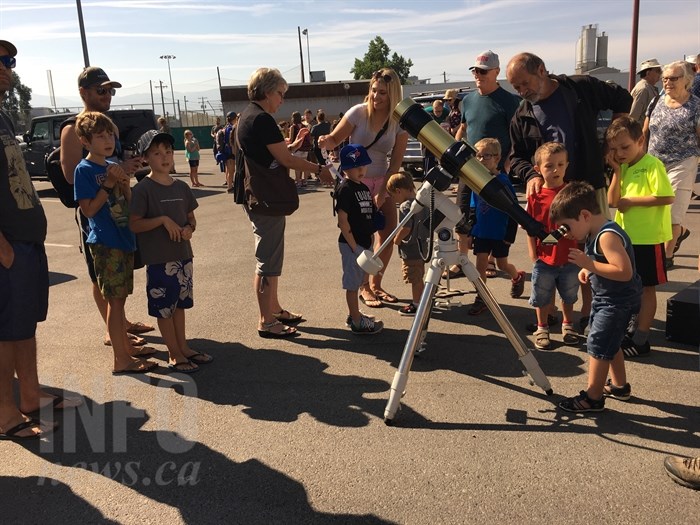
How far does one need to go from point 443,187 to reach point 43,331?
392 centimetres

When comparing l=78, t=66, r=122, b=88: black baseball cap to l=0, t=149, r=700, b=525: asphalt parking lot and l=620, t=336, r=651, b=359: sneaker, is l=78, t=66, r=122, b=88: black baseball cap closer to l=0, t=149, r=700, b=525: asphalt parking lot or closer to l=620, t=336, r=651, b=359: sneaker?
l=0, t=149, r=700, b=525: asphalt parking lot

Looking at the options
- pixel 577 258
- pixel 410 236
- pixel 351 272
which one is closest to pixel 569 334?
pixel 410 236

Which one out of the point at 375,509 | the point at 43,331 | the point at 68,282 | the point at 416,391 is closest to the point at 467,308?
the point at 416,391

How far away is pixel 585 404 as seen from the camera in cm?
311

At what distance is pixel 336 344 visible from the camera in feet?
14.2

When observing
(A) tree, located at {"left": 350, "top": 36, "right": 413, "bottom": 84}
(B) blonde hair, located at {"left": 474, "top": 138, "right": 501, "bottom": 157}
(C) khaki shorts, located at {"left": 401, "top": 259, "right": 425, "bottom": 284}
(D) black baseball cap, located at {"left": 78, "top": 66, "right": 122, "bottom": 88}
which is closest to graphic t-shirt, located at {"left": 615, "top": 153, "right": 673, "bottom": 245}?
(B) blonde hair, located at {"left": 474, "top": 138, "right": 501, "bottom": 157}

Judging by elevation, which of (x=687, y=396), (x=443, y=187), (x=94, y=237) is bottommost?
(x=687, y=396)

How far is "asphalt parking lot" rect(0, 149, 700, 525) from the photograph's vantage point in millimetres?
2439

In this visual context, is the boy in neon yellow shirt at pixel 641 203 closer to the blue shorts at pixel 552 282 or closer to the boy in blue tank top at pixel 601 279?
the blue shorts at pixel 552 282

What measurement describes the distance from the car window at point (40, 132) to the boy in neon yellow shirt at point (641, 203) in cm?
1607

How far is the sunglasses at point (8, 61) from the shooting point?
9.76ft

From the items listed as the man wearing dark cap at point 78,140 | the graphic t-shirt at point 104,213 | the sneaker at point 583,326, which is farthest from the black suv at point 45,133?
the sneaker at point 583,326

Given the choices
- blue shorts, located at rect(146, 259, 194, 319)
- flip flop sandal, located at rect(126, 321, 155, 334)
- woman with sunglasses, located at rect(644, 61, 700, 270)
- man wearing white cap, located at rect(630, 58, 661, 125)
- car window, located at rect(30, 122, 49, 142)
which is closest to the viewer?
blue shorts, located at rect(146, 259, 194, 319)

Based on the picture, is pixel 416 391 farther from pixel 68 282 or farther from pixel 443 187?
pixel 68 282
